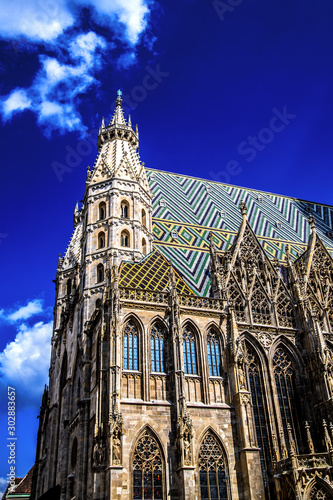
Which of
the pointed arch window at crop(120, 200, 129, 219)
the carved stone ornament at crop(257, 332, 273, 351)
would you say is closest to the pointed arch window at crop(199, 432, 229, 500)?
A: the carved stone ornament at crop(257, 332, 273, 351)

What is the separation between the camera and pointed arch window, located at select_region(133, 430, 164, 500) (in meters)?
19.1

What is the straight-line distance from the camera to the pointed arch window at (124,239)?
28.6 meters

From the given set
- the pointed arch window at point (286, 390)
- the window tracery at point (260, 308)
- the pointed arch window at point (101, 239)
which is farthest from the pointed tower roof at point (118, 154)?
the pointed arch window at point (286, 390)

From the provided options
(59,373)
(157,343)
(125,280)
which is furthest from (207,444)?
(59,373)

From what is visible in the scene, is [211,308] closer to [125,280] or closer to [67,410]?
[125,280]

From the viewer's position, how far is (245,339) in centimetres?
2486

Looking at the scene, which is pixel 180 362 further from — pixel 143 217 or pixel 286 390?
pixel 143 217

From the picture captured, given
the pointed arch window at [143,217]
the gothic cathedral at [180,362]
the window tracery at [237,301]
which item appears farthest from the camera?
the pointed arch window at [143,217]

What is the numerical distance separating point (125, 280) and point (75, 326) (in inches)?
A: 206

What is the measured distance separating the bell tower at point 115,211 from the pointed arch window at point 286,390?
30.0 feet

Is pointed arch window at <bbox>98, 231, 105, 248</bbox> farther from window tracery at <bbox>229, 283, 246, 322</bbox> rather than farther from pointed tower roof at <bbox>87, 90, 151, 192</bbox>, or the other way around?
window tracery at <bbox>229, 283, 246, 322</bbox>

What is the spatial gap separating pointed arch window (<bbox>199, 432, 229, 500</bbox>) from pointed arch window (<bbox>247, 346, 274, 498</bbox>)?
2.26 m

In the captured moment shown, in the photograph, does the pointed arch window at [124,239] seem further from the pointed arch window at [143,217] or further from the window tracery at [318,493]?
the window tracery at [318,493]

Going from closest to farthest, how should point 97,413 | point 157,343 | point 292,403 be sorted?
point 97,413 < point 157,343 < point 292,403
